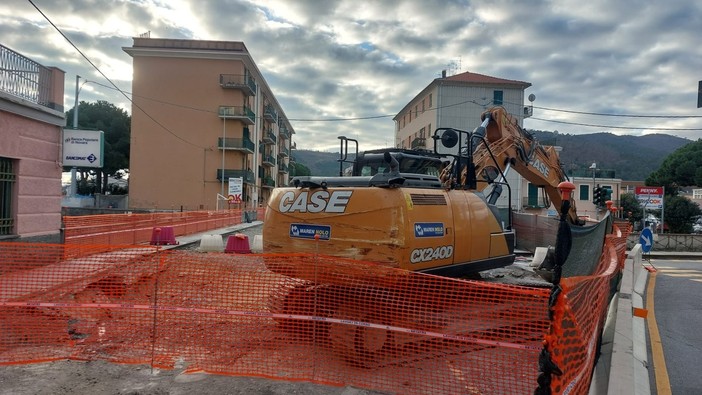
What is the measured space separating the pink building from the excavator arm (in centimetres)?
976

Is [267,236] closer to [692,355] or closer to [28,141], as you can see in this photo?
[692,355]

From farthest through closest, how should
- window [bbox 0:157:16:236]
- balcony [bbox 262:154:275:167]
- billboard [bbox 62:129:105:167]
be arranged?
balcony [bbox 262:154:275:167] < billboard [bbox 62:129:105:167] < window [bbox 0:157:16:236]

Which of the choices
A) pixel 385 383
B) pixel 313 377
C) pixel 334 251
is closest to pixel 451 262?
pixel 334 251

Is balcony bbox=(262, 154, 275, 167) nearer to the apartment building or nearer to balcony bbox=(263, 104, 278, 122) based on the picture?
balcony bbox=(263, 104, 278, 122)

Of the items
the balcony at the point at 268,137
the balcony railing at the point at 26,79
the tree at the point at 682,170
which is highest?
the balcony at the point at 268,137

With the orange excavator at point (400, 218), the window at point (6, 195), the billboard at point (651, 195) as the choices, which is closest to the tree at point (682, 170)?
the billboard at point (651, 195)

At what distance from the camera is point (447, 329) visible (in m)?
5.05

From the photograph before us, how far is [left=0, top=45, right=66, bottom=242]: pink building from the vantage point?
32.0 feet

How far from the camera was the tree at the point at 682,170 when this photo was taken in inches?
1870

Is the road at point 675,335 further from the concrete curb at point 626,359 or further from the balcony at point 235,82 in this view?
the balcony at point 235,82

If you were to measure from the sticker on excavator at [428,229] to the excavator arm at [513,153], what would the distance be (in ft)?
10.7

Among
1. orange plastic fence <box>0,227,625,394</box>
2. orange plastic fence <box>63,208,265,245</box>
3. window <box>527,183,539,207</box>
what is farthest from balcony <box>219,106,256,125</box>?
orange plastic fence <box>0,227,625,394</box>

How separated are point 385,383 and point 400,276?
3.71 ft

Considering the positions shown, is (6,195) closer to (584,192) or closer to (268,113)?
(268,113)
